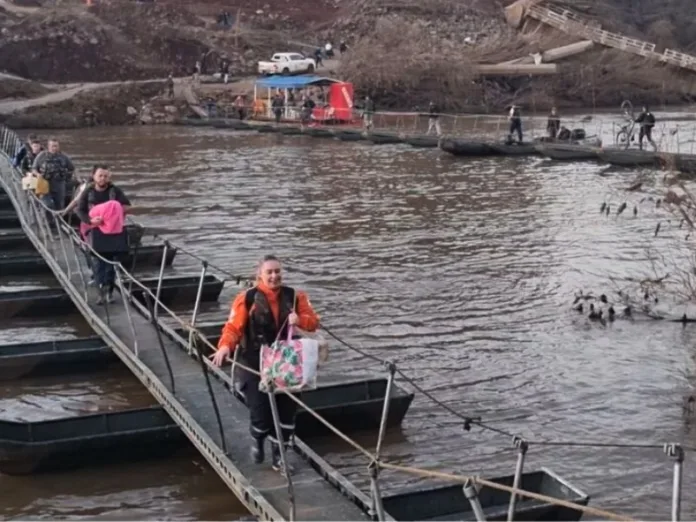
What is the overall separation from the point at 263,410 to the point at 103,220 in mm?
5686

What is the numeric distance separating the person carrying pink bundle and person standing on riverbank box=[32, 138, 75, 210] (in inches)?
196

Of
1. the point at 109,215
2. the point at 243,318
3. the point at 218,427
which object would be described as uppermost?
the point at 109,215

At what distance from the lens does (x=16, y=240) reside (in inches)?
847

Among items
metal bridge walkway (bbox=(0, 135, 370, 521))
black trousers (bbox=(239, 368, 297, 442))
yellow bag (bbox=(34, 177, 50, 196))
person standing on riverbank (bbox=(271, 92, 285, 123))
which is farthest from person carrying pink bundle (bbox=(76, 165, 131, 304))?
person standing on riverbank (bbox=(271, 92, 285, 123))

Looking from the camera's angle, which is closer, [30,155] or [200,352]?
[200,352]

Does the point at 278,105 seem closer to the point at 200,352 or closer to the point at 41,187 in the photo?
the point at 41,187

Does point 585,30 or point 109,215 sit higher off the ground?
point 585,30

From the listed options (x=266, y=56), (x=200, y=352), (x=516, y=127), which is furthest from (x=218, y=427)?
(x=266, y=56)

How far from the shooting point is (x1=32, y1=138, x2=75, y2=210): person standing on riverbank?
18.9m

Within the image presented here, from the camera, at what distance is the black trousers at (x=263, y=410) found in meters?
8.83

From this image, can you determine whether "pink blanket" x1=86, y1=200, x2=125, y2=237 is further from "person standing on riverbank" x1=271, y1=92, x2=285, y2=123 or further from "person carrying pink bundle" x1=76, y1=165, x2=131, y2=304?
"person standing on riverbank" x1=271, y1=92, x2=285, y2=123

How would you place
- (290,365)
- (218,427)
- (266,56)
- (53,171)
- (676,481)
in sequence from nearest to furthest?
1. (676,481)
2. (290,365)
3. (218,427)
4. (53,171)
5. (266,56)

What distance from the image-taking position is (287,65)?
2517 inches

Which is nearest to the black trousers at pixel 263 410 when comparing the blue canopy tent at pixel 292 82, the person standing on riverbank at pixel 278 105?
the blue canopy tent at pixel 292 82
